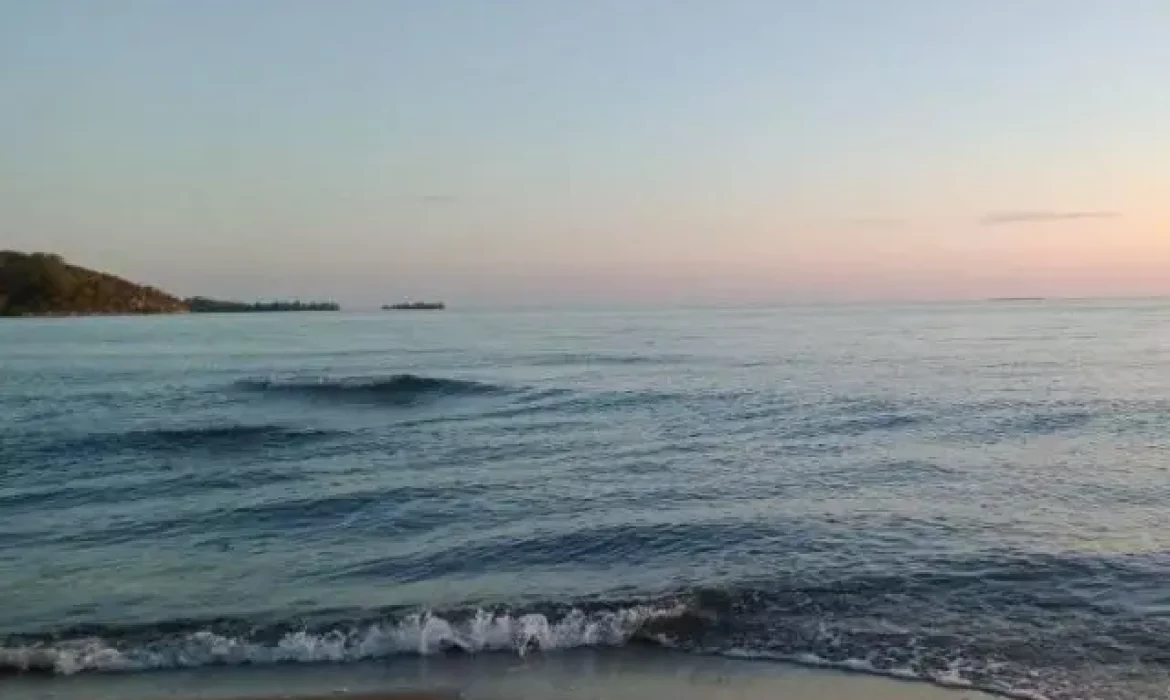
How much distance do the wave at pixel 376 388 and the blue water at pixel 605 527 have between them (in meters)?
0.59

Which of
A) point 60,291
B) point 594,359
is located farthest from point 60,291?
point 594,359

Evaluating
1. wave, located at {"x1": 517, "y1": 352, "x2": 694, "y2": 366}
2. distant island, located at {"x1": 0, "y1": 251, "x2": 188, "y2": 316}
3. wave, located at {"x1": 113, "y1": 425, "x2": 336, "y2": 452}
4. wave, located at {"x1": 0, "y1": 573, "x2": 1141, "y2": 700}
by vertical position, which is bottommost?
wave, located at {"x1": 0, "y1": 573, "x2": 1141, "y2": 700}

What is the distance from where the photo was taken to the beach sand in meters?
8.29

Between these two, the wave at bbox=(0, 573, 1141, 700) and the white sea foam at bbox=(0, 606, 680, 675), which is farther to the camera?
the white sea foam at bbox=(0, 606, 680, 675)

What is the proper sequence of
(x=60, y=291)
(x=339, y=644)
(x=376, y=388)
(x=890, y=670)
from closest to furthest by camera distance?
(x=890, y=670) → (x=339, y=644) → (x=376, y=388) → (x=60, y=291)

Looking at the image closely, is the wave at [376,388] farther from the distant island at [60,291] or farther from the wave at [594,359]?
the distant island at [60,291]

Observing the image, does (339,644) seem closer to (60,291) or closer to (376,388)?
(376,388)

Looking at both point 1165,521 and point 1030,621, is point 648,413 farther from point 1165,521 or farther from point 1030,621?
point 1030,621

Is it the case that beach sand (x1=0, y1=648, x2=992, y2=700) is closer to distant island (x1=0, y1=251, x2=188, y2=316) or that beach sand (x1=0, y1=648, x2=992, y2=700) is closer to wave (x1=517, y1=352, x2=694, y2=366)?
wave (x1=517, y1=352, x2=694, y2=366)

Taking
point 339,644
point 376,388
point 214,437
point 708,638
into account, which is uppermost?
point 376,388

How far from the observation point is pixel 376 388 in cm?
3594

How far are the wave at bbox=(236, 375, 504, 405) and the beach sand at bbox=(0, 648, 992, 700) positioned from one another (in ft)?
78.5

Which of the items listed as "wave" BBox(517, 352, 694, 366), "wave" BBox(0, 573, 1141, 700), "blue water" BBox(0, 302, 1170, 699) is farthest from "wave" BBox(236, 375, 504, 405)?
"wave" BBox(0, 573, 1141, 700)

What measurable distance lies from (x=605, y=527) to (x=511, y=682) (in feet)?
18.9
